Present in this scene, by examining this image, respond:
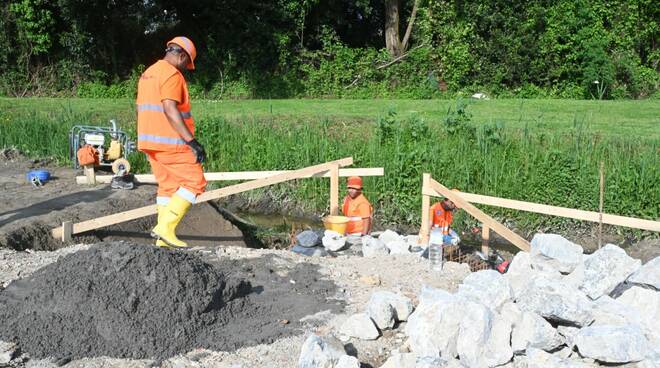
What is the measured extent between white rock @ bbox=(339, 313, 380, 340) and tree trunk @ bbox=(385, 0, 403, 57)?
59.7 ft

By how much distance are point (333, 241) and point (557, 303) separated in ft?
11.1

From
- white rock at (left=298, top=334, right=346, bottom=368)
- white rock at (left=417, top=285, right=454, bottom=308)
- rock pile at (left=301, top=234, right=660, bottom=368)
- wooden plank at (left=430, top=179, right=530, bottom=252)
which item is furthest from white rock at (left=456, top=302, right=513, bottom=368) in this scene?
wooden plank at (left=430, top=179, right=530, bottom=252)

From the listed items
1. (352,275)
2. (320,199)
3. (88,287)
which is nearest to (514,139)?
(320,199)

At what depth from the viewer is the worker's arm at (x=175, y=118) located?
624cm

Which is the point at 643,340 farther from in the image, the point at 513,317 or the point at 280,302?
the point at 280,302

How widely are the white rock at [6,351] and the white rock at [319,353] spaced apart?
66.8 inches

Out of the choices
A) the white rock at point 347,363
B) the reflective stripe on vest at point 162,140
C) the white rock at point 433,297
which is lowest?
the white rock at point 347,363

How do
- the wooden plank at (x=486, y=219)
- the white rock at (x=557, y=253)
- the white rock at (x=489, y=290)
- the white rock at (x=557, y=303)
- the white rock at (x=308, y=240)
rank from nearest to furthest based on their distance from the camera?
the white rock at (x=557, y=303)
the white rock at (x=489, y=290)
the white rock at (x=557, y=253)
the wooden plank at (x=486, y=219)
the white rock at (x=308, y=240)

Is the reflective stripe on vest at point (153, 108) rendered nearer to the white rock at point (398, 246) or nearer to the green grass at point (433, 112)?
the white rock at point (398, 246)

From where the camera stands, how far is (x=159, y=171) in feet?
21.6

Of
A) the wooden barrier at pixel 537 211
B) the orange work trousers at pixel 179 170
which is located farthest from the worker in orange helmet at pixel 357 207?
the orange work trousers at pixel 179 170

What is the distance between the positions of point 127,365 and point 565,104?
13110 mm

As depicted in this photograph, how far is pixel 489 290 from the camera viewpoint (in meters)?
4.78

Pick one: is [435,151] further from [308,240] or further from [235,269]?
[235,269]
